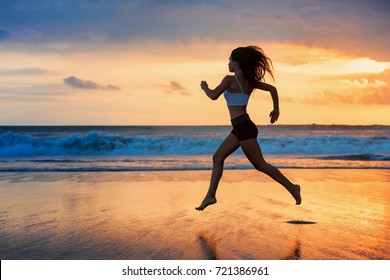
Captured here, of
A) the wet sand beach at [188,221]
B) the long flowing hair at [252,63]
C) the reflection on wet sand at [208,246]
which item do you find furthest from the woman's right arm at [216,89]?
the reflection on wet sand at [208,246]

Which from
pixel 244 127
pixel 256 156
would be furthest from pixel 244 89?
pixel 256 156

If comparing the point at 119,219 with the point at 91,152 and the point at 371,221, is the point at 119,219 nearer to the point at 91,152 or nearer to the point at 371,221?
the point at 371,221

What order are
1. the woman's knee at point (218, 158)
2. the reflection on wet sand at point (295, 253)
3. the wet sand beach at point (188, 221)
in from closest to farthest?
the reflection on wet sand at point (295, 253), the wet sand beach at point (188, 221), the woman's knee at point (218, 158)

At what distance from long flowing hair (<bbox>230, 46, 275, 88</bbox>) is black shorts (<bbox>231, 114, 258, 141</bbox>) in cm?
40

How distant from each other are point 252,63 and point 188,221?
192cm

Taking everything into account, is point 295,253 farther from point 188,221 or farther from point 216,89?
point 216,89

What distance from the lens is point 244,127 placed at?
5867 mm

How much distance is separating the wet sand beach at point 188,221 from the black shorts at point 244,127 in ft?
3.12

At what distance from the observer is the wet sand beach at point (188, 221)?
447cm

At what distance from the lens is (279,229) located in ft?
17.7

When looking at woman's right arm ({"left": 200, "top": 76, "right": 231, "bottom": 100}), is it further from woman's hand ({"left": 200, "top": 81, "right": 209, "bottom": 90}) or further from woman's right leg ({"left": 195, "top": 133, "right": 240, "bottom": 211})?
woman's right leg ({"left": 195, "top": 133, "right": 240, "bottom": 211})

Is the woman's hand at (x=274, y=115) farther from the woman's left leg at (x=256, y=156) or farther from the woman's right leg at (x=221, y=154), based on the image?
the woman's right leg at (x=221, y=154)

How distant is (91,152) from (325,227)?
1879 cm
